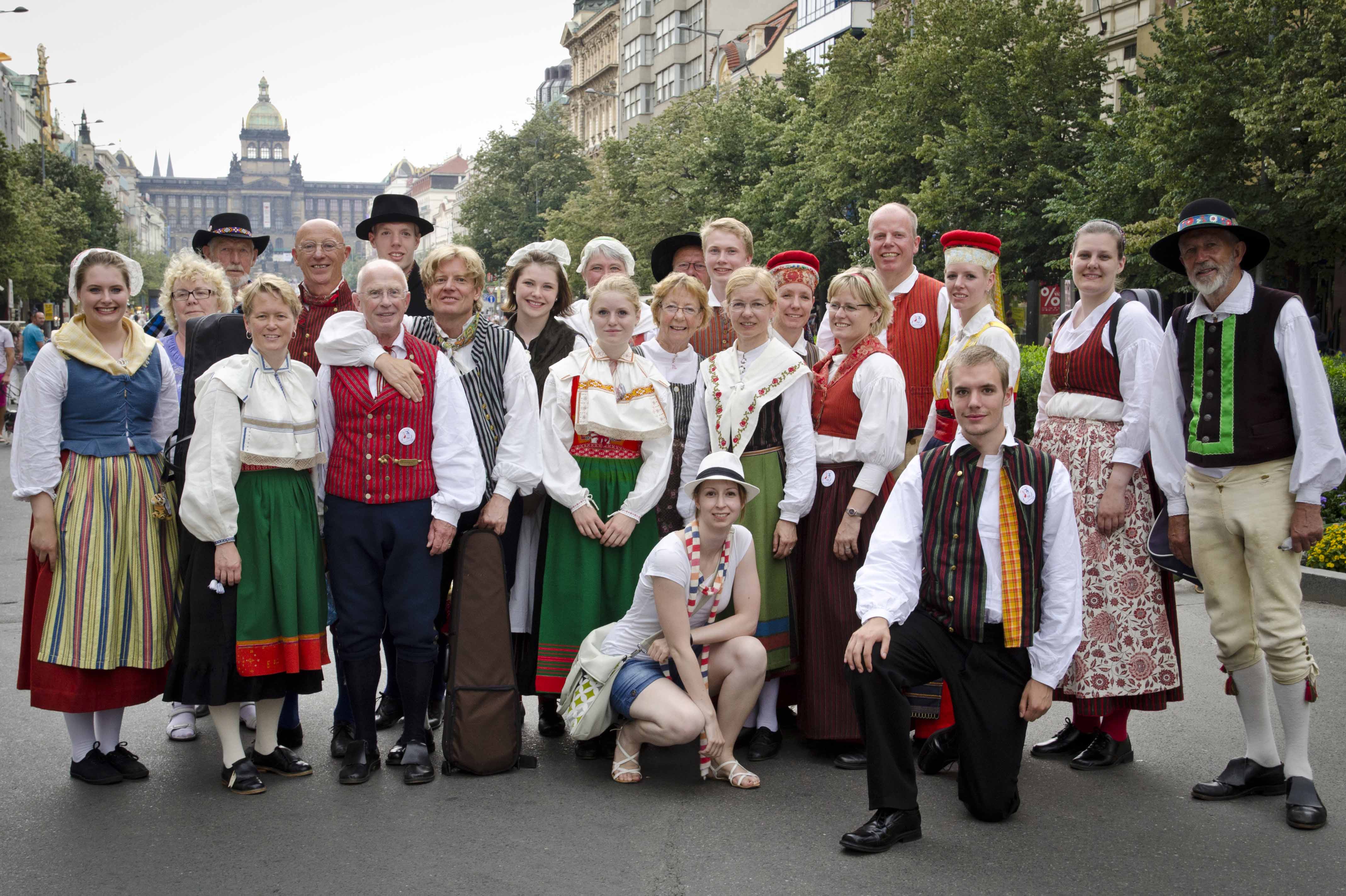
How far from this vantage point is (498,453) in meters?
5.64

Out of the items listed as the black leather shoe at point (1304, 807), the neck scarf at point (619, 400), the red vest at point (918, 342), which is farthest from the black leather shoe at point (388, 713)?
the black leather shoe at point (1304, 807)

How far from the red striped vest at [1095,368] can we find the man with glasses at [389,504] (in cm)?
255

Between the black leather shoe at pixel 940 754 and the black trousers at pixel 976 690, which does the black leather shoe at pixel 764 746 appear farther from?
the black trousers at pixel 976 690

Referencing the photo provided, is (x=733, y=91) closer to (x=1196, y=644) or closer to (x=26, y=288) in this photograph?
(x=26, y=288)

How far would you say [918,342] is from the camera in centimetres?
629

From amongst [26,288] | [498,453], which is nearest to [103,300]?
[498,453]

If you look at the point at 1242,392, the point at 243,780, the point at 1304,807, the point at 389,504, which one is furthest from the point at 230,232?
the point at 1304,807

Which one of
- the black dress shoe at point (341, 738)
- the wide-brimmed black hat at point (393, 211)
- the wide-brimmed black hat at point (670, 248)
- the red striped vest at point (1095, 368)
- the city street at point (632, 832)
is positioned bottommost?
the city street at point (632, 832)

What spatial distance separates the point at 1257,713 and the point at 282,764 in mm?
3914

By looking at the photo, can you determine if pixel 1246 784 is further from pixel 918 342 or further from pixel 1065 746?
pixel 918 342

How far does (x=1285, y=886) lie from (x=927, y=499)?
174cm

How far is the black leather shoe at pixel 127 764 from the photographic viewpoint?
17.5ft

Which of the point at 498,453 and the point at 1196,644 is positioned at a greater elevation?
the point at 498,453

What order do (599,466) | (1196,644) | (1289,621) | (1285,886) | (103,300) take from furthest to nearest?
(1196,644)
(599,466)
(103,300)
(1289,621)
(1285,886)
